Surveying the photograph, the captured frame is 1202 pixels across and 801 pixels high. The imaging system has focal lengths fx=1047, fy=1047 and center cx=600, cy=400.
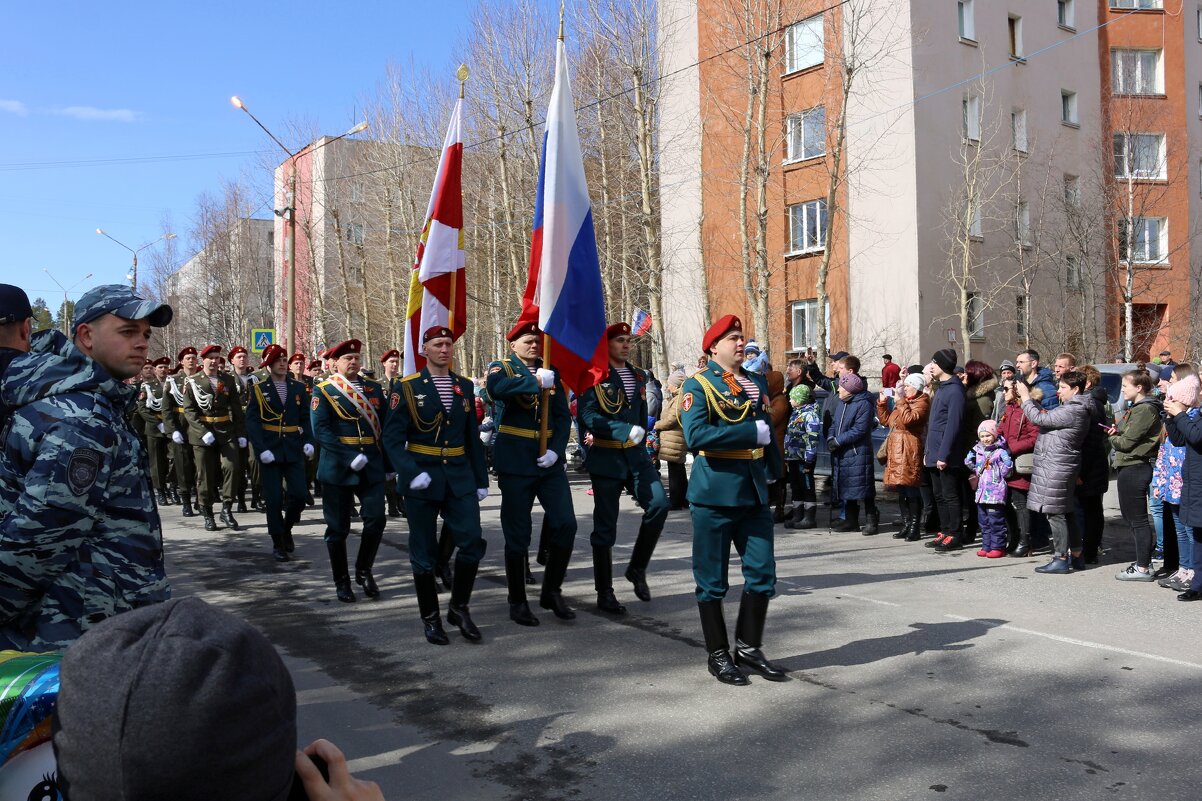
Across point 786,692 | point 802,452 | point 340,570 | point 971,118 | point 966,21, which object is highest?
point 966,21

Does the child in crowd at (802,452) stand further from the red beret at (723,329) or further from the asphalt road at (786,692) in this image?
the red beret at (723,329)

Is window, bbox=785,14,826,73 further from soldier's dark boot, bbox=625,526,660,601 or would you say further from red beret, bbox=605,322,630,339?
soldier's dark boot, bbox=625,526,660,601

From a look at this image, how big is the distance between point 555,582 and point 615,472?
964 mm

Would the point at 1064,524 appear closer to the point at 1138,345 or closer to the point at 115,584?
the point at 115,584

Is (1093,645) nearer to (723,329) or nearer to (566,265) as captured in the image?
(723,329)

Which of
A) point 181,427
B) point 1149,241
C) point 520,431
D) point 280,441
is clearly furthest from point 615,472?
point 1149,241

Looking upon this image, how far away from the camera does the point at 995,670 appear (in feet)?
19.7

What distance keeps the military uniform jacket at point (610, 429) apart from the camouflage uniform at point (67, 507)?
4.84 meters

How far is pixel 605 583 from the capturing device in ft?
25.5

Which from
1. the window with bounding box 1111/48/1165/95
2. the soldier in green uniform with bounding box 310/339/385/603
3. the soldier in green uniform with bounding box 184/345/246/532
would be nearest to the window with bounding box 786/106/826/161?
the window with bounding box 1111/48/1165/95

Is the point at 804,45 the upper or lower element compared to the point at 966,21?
lower

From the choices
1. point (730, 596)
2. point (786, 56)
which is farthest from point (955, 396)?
point (786, 56)

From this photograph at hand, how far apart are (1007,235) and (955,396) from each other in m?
19.3

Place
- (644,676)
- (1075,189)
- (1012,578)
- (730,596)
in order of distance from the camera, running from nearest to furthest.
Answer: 1. (644,676)
2. (730,596)
3. (1012,578)
4. (1075,189)
